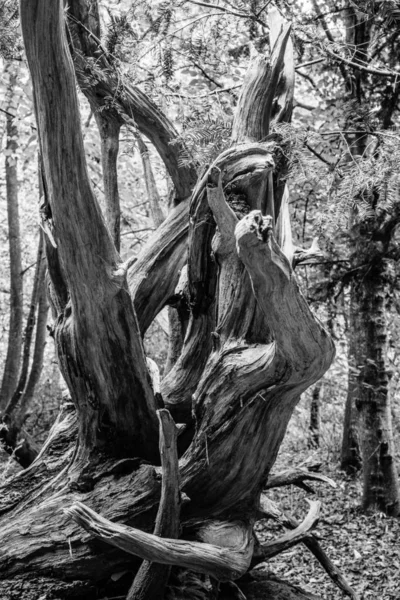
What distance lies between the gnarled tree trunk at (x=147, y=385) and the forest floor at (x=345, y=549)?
93 centimetres

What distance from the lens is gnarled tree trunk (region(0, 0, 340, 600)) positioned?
8.90 feet

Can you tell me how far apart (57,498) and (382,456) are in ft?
11.9

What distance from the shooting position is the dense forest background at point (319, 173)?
3.68m

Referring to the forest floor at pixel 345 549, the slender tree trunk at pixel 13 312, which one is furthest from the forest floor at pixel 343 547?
the slender tree trunk at pixel 13 312

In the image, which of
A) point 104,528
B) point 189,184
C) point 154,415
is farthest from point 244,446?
point 189,184

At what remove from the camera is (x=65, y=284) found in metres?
3.43

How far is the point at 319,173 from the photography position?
3.43 m

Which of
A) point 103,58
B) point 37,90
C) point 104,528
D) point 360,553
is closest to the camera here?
point 104,528

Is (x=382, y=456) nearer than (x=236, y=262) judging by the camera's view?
No

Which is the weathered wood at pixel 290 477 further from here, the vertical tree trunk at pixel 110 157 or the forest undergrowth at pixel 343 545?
the vertical tree trunk at pixel 110 157

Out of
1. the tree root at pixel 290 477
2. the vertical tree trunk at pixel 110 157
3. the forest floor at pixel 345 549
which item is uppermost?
the vertical tree trunk at pixel 110 157

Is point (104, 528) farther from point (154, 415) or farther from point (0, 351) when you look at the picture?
point (0, 351)

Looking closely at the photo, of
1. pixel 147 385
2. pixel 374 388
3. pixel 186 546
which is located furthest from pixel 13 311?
pixel 186 546

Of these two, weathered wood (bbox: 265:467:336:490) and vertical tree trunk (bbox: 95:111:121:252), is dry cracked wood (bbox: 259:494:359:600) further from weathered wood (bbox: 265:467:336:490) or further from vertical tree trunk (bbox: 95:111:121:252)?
vertical tree trunk (bbox: 95:111:121:252)
